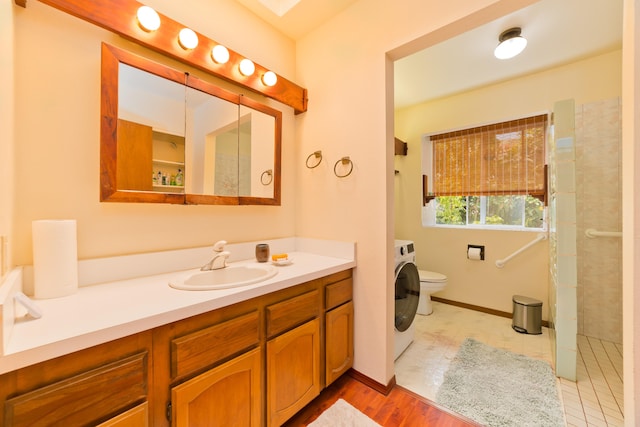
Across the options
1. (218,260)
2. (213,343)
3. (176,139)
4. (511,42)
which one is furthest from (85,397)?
(511,42)

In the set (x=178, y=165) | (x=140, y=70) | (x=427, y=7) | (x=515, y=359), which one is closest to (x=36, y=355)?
(x=178, y=165)

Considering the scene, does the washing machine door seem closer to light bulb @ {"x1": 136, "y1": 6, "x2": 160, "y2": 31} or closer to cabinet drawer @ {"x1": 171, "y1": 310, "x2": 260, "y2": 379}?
cabinet drawer @ {"x1": 171, "y1": 310, "x2": 260, "y2": 379}

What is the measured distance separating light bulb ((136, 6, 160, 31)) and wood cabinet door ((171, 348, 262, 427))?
1601 mm

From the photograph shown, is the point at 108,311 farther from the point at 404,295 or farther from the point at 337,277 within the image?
the point at 404,295

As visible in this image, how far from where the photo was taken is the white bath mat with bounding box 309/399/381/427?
1354 millimetres

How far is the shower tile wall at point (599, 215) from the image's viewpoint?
84.7 inches

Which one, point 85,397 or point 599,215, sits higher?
point 599,215

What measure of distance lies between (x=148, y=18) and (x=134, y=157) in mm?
677

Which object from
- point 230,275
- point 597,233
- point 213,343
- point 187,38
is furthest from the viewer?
point 597,233

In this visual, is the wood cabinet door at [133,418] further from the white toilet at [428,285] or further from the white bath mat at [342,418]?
the white toilet at [428,285]

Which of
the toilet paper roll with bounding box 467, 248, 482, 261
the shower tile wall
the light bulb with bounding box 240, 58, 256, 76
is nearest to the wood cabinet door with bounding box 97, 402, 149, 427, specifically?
the light bulb with bounding box 240, 58, 256, 76

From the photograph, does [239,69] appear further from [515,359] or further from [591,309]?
[591,309]

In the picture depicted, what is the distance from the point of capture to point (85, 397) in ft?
2.36

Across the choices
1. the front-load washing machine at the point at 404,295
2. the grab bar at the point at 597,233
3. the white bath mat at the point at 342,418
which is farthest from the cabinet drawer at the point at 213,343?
the grab bar at the point at 597,233
